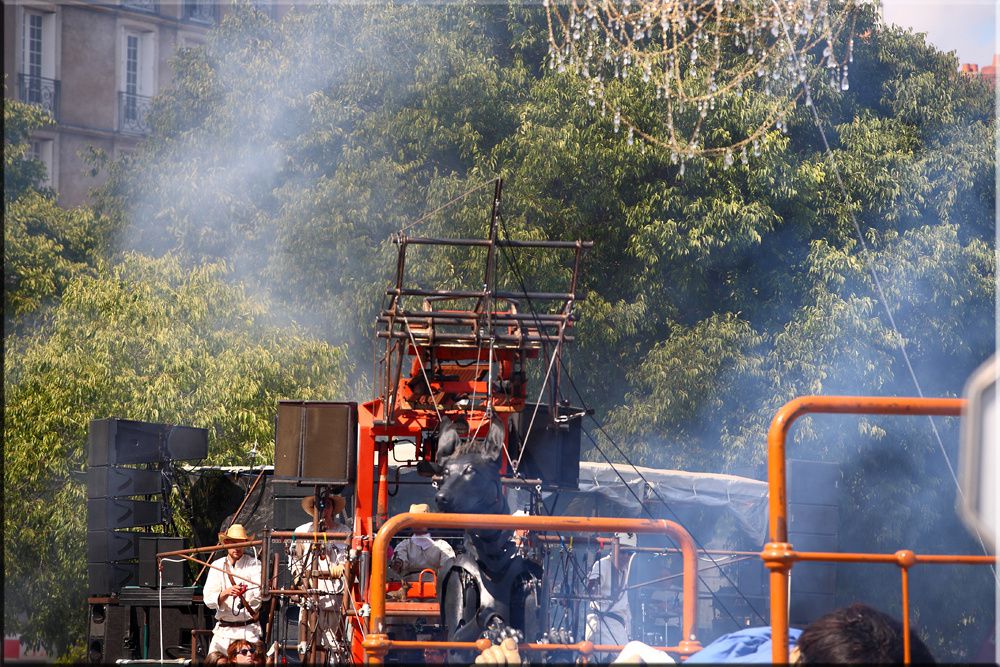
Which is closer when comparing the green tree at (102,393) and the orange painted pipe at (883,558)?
the orange painted pipe at (883,558)

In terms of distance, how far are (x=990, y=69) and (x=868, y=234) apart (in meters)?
5.29

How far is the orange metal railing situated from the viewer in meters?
4.85

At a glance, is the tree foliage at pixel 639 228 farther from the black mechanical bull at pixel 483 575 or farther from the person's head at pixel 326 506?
the black mechanical bull at pixel 483 575

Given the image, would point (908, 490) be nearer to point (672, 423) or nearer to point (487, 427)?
point (672, 423)

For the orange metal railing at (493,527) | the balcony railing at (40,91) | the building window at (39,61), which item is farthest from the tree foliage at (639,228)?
the orange metal railing at (493,527)

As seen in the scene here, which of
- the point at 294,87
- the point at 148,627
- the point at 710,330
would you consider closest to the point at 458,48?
the point at 294,87

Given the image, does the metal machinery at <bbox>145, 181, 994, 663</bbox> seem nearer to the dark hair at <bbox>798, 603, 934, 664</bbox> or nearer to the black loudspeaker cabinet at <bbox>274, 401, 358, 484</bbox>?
the black loudspeaker cabinet at <bbox>274, 401, 358, 484</bbox>

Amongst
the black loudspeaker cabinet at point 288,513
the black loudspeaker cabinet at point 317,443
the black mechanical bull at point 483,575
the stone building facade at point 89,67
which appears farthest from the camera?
the stone building facade at point 89,67

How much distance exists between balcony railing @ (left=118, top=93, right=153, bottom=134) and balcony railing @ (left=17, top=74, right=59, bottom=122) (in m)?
1.27

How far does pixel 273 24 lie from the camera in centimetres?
2050

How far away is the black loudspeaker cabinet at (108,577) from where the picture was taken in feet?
38.7

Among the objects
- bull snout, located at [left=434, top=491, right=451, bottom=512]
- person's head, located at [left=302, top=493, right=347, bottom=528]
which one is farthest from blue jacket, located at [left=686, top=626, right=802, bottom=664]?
person's head, located at [left=302, top=493, right=347, bottom=528]

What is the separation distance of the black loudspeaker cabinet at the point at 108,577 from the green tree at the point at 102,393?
2401 mm

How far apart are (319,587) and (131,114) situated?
18.8 meters
